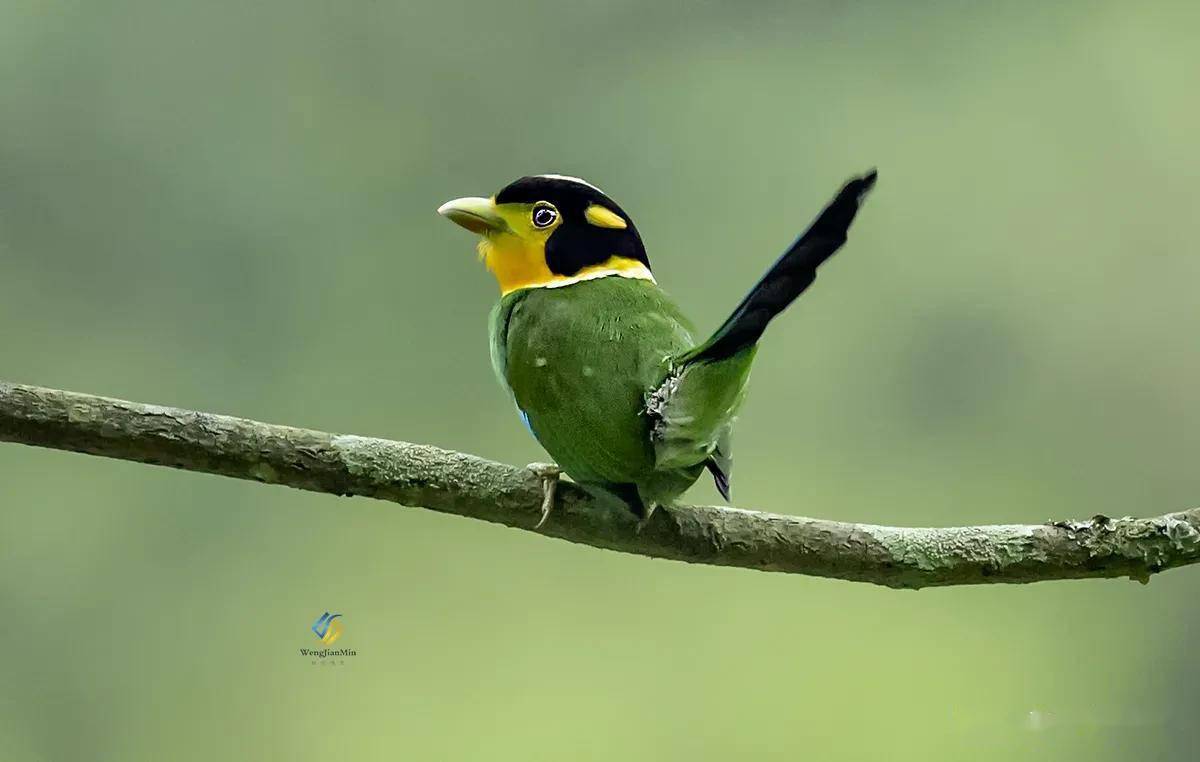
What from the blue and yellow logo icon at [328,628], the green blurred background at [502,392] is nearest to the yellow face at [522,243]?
the green blurred background at [502,392]

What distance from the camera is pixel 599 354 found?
1.27 metres

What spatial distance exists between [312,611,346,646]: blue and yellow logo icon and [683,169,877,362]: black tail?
97 cm

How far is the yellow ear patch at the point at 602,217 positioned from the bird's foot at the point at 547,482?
292mm

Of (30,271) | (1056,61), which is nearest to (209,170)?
(30,271)

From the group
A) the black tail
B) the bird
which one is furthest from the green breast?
the black tail

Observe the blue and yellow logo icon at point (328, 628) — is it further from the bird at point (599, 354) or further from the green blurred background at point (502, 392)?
the bird at point (599, 354)

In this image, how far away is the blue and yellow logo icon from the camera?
175 centimetres

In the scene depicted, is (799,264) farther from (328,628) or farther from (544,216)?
(328,628)

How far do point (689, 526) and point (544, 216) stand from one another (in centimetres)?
40

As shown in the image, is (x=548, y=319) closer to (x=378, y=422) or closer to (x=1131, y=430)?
(x=378, y=422)

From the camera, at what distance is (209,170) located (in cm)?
204

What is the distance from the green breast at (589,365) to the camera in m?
1.24

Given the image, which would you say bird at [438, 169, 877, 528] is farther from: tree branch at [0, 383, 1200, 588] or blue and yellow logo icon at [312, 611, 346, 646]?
blue and yellow logo icon at [312, 611, 346, 646]

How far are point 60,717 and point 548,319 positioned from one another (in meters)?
1.05
